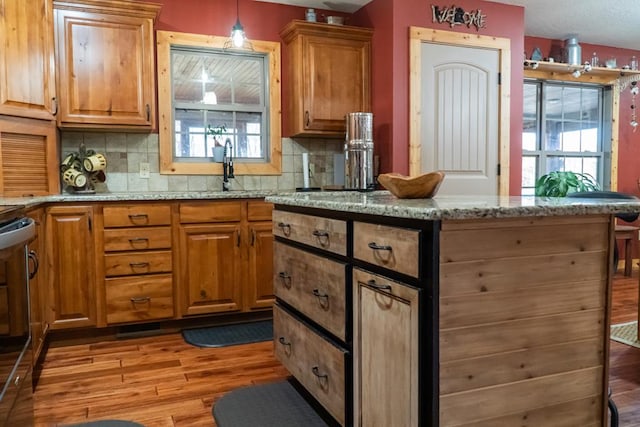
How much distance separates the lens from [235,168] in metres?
4.05

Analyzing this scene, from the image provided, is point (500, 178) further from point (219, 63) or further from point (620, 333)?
point (219, 63)

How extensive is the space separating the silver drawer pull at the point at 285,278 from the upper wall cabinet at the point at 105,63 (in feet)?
5.79

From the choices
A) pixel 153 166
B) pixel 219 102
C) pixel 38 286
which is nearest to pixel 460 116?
pixel 219 102

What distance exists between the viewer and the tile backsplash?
3.67m

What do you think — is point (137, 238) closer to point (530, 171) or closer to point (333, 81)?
point (333, 81)

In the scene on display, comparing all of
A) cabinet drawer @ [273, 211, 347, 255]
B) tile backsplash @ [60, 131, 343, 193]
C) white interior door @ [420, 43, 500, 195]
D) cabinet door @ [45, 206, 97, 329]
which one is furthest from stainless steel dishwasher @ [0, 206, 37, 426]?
white interior door @ [420, 43, 500, 195]

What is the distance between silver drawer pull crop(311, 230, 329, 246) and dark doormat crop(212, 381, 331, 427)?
760 millimetres

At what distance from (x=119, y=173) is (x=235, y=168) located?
88 cm

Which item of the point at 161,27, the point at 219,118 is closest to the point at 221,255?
the point at 219,118

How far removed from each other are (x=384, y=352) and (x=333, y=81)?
2909 mm

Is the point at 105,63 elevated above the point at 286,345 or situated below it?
above

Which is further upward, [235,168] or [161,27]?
[161,27]

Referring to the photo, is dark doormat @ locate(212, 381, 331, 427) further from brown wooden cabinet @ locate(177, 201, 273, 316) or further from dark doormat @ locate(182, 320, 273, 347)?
brown wooden cabinet @ locate(177, 201, 273, 316)

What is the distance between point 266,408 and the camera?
2178 mm
